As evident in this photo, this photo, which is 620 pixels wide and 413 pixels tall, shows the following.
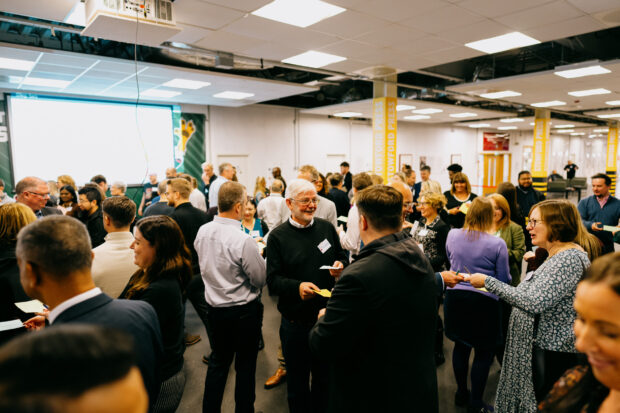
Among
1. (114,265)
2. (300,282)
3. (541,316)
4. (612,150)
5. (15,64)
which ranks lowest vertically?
(541,316)

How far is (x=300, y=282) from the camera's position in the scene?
2.13m

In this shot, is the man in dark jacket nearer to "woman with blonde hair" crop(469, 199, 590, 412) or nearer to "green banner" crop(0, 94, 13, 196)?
"woman with blonde hair" crop(469, 199, 590, 412)

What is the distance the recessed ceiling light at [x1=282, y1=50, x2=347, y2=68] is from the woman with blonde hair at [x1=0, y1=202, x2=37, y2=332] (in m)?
4.30

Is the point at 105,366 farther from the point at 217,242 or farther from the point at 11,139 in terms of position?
the point at 11,139

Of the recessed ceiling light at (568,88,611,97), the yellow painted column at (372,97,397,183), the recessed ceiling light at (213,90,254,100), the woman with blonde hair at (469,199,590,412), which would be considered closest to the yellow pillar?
the yellow painted column at (372,97,397,183)

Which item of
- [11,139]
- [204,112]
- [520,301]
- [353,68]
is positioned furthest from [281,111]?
[520,301]

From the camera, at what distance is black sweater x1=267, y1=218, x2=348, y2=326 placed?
2174 millimetres

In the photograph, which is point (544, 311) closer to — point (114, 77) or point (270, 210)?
point (270, 210)

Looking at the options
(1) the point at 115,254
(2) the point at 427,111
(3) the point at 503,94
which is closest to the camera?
(1) the point at 115,254

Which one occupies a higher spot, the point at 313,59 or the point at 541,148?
the point at 313,59

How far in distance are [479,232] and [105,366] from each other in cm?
252

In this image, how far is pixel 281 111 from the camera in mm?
11867

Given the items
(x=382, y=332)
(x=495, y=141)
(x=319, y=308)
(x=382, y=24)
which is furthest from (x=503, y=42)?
(x=495, y=141)

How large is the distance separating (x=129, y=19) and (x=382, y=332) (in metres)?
3.63
